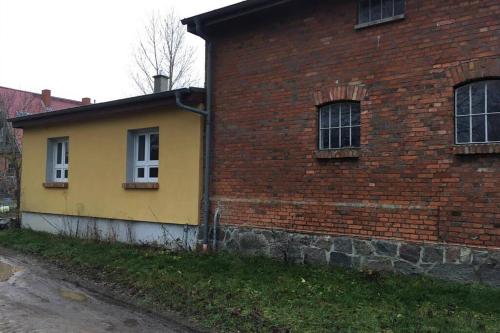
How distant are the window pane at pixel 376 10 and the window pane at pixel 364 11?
0.24 feet

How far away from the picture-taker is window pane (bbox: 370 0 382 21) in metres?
8.03

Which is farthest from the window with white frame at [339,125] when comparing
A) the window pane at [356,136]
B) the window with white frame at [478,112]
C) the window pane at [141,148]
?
the window pane at [141,148]

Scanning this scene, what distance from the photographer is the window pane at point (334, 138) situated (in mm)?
8484

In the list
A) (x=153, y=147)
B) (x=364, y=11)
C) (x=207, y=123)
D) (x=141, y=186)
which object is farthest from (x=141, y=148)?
(x=364, y=11)

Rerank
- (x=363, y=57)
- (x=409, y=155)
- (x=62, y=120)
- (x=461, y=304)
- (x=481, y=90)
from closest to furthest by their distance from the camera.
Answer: (x=461, y=304) → (x=481, y=90) → (x=409, y=155) → (x=363, y=57) → (x=62, y=120)

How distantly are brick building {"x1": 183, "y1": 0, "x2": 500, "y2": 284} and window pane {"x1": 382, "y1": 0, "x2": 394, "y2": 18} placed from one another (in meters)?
0.04

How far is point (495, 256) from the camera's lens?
21.7ft

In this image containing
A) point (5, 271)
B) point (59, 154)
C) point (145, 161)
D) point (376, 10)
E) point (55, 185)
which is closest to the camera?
point (376, 10)

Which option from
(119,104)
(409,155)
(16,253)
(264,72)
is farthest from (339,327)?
(16,253)

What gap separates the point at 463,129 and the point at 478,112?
317mm

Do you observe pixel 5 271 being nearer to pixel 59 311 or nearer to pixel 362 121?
pixel 59 311

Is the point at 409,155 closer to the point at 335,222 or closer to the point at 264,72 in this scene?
the point at 335,222

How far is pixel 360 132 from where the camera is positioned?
809 cm

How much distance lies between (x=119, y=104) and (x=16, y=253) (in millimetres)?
4481
